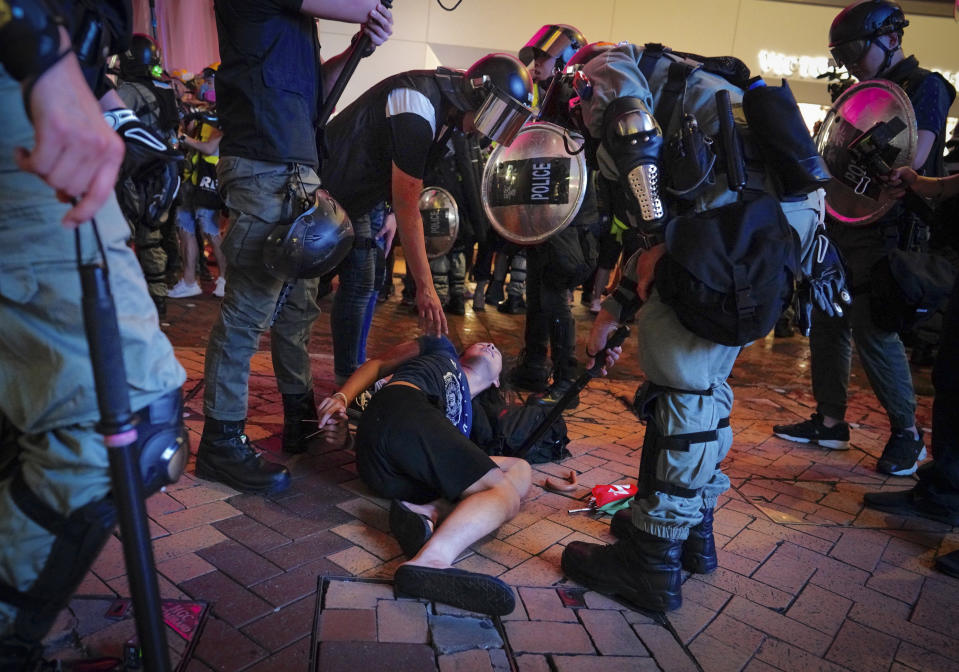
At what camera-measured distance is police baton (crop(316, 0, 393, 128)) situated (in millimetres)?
2477

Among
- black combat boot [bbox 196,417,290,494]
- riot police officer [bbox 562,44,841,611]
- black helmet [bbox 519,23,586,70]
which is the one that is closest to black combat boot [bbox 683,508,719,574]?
riot police officer [bbox 562,44,841,611]

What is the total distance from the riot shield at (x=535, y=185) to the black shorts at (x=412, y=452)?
1.45 meters

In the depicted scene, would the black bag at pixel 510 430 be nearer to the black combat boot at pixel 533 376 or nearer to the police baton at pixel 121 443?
the black combat boot at pixel 533 376

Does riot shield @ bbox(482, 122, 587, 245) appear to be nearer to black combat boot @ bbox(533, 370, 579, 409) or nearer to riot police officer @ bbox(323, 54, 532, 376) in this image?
riot police officer @ bbox(323, 54, 532, 376)

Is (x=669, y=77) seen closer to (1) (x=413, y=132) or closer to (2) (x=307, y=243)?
(1) (x=413, y=132)

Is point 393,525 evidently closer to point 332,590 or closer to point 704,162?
point 332,590

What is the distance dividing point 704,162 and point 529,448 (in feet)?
4.68

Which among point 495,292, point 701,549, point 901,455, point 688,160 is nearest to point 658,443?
point 701,549

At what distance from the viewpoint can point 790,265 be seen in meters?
1.96

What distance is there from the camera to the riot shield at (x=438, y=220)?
4.95m

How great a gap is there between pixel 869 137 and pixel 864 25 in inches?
25.1

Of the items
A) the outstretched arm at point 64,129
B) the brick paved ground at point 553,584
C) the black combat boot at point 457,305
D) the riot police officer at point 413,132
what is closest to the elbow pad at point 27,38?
the outstretched arm at point 64,129

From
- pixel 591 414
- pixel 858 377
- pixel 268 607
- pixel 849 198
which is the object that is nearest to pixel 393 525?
pixel 268 607

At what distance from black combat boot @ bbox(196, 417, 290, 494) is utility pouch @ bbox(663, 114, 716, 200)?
1.75 meters
